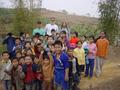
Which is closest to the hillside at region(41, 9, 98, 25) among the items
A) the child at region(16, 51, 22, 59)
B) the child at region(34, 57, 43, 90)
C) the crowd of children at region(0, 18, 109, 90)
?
the crowd of children at region(0, 18, 109, 90)

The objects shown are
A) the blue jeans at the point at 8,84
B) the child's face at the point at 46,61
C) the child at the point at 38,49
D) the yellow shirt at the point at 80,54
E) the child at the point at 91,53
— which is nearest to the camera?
the child's face at the point at 46,61

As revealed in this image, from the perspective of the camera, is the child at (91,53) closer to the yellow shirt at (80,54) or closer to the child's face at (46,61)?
the yellow shirt at (80,54)

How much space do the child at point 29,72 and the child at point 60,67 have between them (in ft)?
1.97

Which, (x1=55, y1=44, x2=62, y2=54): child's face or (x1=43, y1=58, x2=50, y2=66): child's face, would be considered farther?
(x1=43, y1=58, x2=50, y2=66): child's face

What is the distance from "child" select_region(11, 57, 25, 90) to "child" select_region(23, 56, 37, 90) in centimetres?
12

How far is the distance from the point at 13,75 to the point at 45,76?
2.88ft

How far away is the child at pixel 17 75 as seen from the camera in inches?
420

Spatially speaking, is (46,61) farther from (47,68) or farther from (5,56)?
(5,56)

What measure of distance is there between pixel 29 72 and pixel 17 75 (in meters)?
0.34

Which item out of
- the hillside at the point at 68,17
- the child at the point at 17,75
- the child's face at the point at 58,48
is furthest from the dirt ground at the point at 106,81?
the hillside at the point at 68,17

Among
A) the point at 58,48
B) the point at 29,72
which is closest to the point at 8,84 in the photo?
the point at 29,72

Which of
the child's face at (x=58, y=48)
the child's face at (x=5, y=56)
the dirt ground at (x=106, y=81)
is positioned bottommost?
the dirt ground at (x=106, y=81)

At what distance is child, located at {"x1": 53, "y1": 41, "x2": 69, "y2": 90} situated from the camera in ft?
34.5

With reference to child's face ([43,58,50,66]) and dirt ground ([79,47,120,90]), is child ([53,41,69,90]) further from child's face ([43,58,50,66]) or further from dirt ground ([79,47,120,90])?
dirt ground ([79,47,120,90])
